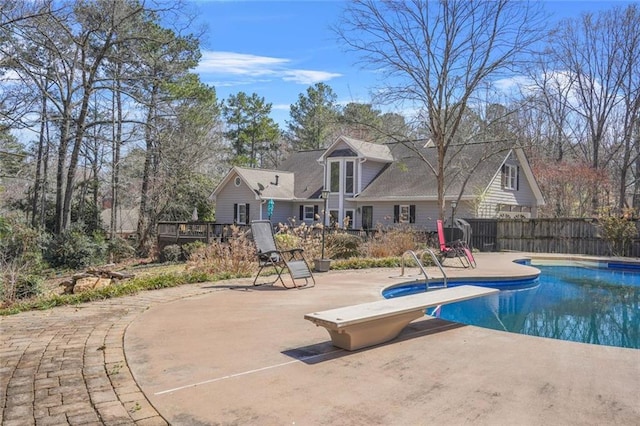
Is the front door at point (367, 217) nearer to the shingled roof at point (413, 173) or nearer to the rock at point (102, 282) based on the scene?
the shingled roof at point (413, 173)

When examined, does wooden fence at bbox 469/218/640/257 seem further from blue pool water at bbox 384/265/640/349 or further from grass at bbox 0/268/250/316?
grass at bbox 0/268/250/316

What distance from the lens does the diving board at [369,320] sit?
381 centimetres

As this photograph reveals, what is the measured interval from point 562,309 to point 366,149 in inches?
716

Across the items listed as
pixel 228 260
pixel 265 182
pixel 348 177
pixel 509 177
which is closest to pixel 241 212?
pixel 265 182

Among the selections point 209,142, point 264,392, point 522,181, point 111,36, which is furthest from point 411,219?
point 264,392

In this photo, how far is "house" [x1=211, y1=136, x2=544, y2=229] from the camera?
22.1 meters

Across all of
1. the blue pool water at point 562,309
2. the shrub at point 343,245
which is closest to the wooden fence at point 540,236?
the shrub at point 343,245

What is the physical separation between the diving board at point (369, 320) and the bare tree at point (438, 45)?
11927 millimetres

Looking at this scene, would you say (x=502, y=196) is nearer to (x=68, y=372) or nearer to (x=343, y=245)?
(x=343, y=245)

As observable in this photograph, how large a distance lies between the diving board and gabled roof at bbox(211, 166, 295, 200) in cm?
2119

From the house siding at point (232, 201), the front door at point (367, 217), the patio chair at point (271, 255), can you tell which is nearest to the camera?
the patio chair at point (271, 255)

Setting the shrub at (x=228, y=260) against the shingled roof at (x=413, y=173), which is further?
the shingled roof at (x=413, y=173)

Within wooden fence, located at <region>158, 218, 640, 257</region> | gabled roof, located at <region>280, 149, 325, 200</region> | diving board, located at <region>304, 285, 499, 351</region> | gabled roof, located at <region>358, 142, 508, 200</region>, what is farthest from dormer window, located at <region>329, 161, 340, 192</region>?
diving board, located at <region>304, 285, 499, 351</region>

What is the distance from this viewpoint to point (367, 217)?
82.2 feet
